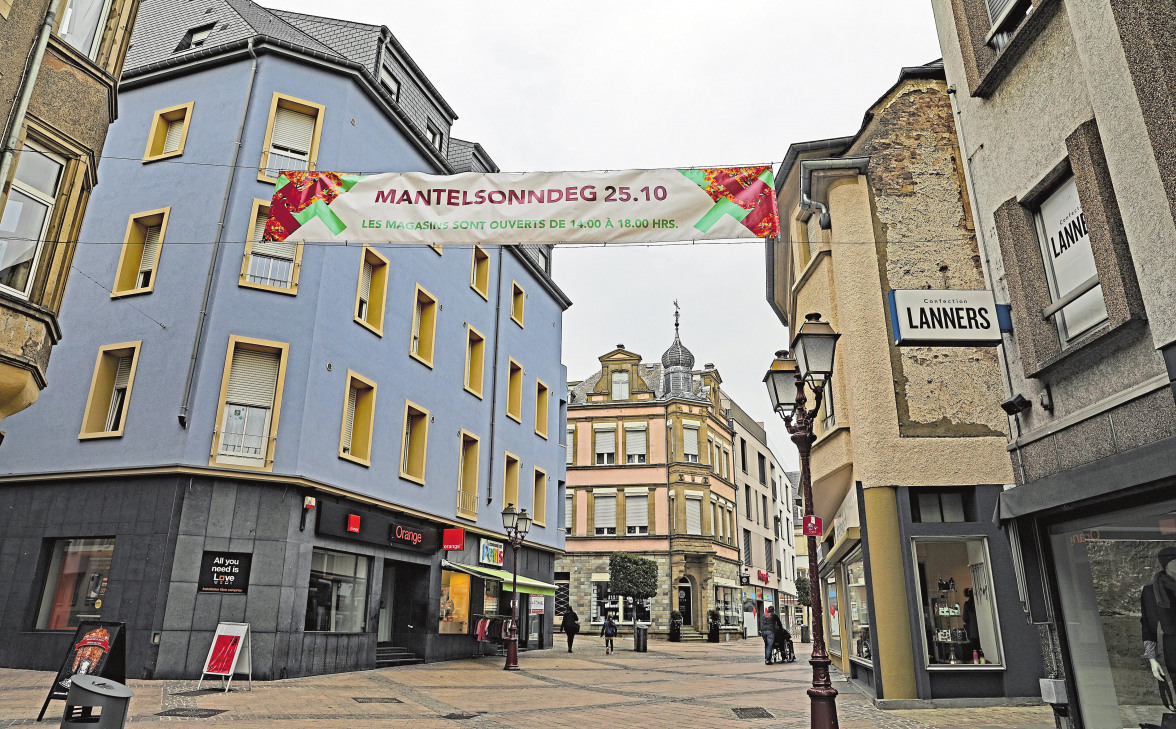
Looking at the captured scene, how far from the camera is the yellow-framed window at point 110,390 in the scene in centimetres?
1644

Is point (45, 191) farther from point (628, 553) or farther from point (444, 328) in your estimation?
point (628, 553)

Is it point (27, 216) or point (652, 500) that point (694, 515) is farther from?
point (27, 216)

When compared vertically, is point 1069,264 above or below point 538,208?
below

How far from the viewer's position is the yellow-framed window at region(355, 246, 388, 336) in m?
19.6

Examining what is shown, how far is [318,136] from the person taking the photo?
18766 millimetres

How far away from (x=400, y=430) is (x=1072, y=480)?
16.4 meters

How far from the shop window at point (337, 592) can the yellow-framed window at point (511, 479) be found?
855 cm

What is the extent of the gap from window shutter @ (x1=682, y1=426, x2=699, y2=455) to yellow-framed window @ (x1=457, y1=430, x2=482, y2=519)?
2350cm

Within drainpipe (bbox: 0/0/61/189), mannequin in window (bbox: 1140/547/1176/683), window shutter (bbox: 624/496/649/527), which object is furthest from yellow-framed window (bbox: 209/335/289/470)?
window shutter (bbox: 624/496/649/527)

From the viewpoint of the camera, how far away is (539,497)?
96.9 ft

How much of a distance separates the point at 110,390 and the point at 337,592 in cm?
663

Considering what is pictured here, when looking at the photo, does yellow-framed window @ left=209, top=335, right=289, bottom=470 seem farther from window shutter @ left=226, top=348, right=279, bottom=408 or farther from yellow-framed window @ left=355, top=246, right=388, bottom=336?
yellow-framed window @ left=355, top=246, right=388, bottom=336

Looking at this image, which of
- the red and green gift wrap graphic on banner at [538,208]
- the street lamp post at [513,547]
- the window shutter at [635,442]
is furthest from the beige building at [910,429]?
the window shutter at [635,442]

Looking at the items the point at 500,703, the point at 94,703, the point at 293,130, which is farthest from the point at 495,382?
the point at 94,703
